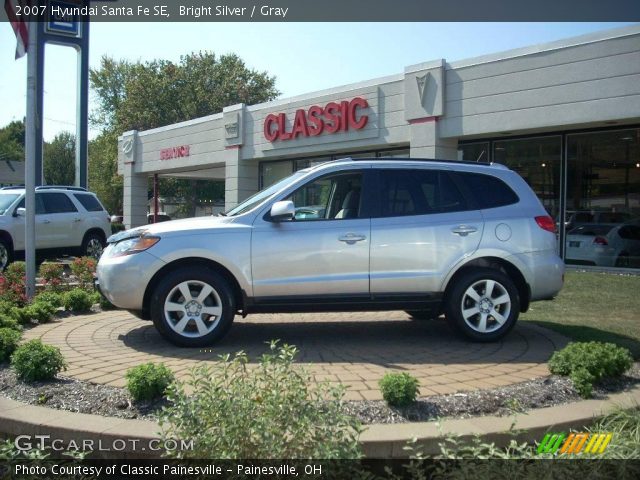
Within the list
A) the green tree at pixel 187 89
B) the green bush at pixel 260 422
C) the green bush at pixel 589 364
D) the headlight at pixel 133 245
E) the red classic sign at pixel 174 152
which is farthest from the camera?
the green tree at pixel 187 89

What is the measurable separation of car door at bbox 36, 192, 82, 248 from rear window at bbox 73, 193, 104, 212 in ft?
1.03

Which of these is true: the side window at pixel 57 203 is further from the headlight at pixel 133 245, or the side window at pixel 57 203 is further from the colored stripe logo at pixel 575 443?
the colored stripe logo at pixel 575 443

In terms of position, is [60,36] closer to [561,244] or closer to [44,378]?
[561,244]

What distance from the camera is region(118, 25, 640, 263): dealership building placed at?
12797mm

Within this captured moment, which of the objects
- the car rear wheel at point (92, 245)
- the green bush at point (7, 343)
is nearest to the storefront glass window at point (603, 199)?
the car rear wheel at point (92, 245)

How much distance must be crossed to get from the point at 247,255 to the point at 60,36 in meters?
16.5

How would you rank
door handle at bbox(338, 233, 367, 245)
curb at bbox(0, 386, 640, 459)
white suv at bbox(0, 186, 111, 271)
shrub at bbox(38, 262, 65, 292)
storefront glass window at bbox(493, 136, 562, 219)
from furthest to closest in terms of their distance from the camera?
storefront glass window at bbox(493, 136, 562, 219)
white suv at bbox(0, 186, 111, 271)
shrub at bbox(38, 262, 65, 292)
door handle at bbox(338, 233, 367, 245)
curb at bbox(0, 386, 640, 459)

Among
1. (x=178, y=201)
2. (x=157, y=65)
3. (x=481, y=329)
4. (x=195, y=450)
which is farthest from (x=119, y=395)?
(x=178, y=201)

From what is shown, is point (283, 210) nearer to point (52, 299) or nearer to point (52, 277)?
point (52, 299)

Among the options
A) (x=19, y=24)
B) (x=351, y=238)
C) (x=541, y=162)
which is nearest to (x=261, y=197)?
(x=351, y=238)

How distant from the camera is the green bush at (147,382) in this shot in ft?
12.6

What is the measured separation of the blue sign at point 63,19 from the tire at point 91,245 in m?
5.69

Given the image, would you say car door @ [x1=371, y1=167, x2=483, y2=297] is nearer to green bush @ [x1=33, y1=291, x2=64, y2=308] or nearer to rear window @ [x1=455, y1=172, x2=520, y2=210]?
rear window @ [x1=455, y1=172, x2=520, y2=210]

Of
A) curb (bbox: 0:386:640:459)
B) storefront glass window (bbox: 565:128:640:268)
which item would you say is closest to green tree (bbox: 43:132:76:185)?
storefront glass window (bbox: 565:128:640:268)
